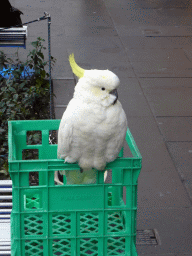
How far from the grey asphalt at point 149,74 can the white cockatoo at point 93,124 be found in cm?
105

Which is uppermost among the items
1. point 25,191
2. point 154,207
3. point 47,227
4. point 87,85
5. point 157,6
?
point 87,85

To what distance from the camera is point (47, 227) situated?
1.91 meters

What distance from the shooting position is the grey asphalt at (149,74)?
3180 millimetres

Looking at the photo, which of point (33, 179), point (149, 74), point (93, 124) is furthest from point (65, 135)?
point (149, 74)

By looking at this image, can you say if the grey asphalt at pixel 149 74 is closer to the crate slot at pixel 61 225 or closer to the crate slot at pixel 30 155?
the crate slot at pixel 61 225

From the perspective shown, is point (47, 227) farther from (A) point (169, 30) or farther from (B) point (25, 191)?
(A) point (169, 30)

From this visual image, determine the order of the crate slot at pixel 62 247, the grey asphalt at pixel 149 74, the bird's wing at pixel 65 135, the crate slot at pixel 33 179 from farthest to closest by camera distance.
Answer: the crate slot at pixel 33 179
the grey asphalt at pixel 149 74
the crate slot at pixel 62 247
the bird's wing at pixel 65 135

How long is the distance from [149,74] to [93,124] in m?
3.88

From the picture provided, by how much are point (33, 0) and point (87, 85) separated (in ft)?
24.3

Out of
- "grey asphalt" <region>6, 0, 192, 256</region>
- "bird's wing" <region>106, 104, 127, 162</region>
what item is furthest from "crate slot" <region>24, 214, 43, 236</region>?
"grey asphalt" <region>6, 0, 192, 256</region>

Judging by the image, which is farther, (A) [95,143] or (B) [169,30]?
(B) [169,30]

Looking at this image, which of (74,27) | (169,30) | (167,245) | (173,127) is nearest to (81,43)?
(74,27)

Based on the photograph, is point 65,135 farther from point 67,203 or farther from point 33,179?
point 33,179

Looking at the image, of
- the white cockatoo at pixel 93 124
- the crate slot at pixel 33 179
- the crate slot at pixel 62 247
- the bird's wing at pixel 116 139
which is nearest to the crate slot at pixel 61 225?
the crate slot at pixel 62 247
